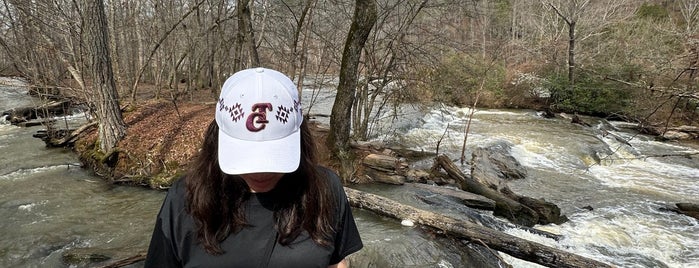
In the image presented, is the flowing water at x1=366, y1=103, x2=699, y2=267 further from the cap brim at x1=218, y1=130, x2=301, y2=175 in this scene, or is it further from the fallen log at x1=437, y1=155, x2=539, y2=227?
the cap brim at x1=218, y1=130, x2=301, y2=175

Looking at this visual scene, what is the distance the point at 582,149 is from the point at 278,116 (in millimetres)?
→ 12956

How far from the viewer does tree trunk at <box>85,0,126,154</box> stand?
775 centimetres

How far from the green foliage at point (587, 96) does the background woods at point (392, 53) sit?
0.19ft

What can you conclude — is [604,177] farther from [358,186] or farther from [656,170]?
[358,186]

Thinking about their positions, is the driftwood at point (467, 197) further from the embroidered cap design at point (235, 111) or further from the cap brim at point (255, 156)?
the embroidered cap design at point (235, 111)

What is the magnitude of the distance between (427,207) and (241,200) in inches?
221

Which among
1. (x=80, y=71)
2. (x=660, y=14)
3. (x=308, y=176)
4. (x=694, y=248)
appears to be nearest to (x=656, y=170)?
(x=694, y=248)

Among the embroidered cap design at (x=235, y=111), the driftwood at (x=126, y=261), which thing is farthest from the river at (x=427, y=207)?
the embroidered cap design at (x=235, y=111)

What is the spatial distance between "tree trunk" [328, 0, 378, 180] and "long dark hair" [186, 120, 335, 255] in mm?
6333

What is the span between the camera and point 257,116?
1359 mm

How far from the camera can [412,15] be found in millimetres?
10516

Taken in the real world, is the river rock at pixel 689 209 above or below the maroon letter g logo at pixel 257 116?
below

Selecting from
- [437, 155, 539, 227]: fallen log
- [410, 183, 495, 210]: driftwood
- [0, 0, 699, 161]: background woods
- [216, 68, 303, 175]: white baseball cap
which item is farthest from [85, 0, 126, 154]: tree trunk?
[216, 68, 303, 175]: white baseball cap

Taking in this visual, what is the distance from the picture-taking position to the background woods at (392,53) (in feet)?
28.9
